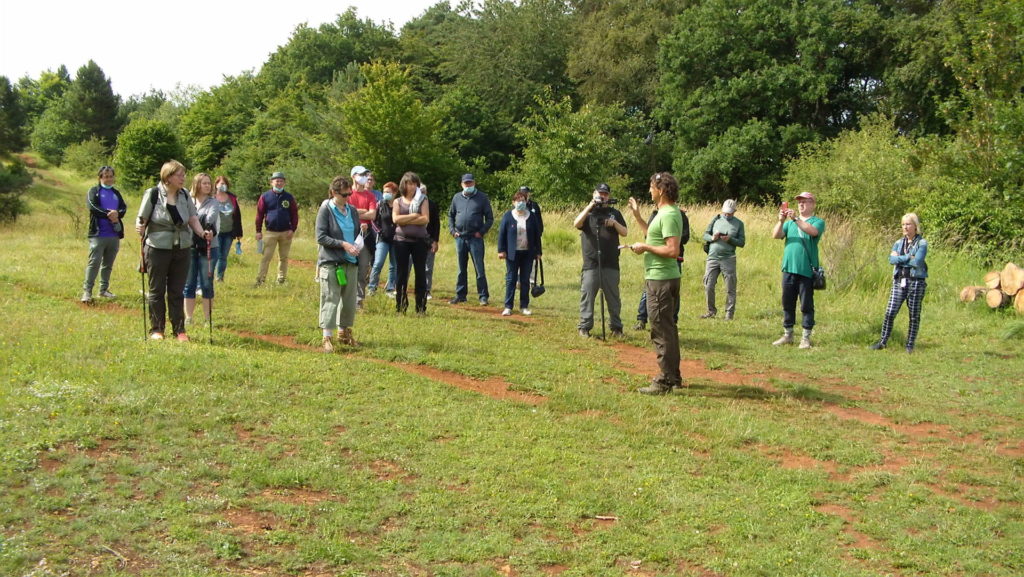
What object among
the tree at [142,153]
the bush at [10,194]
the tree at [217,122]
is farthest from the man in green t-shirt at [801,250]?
the tree at [217,122]

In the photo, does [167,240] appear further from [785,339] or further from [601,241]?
[785,339]

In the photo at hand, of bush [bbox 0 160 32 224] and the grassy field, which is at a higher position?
bush [bbox 0 160 32 224]

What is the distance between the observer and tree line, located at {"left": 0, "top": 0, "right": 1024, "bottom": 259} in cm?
1883

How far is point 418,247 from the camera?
11.2 meters

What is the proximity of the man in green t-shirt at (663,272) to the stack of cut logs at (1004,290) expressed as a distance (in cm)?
765

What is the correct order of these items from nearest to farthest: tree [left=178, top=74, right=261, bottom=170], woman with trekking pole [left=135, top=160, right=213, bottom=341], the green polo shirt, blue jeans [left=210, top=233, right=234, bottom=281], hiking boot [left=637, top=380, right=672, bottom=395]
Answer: the green polo shirt → hiking boot [left=637, top=380, right=672, bottom=395] → woman with trekking pole [left=135, top=160, right=213, bottom=341] → blue jeans [left=210, top=233, right=234, bottom=281] → tree [left=178, top=74, right=261, bottom=170]

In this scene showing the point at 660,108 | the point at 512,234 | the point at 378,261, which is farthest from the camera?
the point at 660,108

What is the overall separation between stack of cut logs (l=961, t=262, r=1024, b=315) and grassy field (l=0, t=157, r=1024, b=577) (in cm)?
213

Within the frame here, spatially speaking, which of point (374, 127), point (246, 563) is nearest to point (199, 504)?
point (246, 563)

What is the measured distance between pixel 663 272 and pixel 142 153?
52751 millimetres

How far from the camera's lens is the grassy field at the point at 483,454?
4523mm

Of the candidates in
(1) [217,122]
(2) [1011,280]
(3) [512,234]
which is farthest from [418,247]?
(1) [217,122]

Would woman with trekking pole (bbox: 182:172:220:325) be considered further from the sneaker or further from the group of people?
the sneaker

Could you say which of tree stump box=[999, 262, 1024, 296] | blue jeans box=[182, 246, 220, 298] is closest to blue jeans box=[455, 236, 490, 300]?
blue jeans box=[182, 246, 220, 298]
